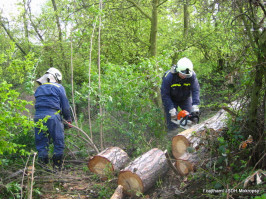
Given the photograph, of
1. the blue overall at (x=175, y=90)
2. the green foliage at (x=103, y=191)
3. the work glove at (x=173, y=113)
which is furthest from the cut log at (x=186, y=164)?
the blue overall at (x=175, y=90)

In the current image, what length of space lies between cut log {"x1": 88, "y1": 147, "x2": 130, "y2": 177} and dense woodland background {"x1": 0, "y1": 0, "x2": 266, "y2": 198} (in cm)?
34

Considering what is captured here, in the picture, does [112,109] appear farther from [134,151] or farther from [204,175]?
[204,175]

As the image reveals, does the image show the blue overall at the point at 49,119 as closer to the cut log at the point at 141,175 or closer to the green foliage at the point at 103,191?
the green foliage at the point at 103,191

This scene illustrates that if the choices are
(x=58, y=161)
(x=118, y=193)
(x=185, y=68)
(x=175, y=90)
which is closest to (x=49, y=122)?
(x=58, y=161)

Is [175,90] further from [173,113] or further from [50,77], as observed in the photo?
[50,77]

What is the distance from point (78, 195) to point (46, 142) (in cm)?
134

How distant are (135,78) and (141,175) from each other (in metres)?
2.42

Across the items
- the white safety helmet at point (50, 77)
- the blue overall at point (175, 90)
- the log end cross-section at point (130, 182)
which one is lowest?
the log end cross-section at point (130, 182)

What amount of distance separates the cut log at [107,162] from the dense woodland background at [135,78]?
338mm

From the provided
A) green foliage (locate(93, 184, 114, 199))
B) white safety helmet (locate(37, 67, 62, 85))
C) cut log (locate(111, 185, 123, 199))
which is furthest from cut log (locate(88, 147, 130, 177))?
white safety helmet (locate(37, 67, 62, 85))

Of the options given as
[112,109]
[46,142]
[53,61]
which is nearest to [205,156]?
[112,109]

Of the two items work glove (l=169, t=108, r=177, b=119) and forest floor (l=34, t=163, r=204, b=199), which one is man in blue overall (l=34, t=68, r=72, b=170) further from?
work glove (l=169, t=108, r=177, b=119)

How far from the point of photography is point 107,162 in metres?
4.45

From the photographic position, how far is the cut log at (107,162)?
14.3 ft
